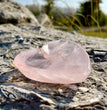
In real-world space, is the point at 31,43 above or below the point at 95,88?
above

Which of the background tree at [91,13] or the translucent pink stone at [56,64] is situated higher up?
the background tree at [91,13]

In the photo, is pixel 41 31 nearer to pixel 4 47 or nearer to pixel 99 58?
pixel 4 47

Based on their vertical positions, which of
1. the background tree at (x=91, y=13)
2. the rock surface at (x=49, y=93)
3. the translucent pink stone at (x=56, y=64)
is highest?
the background tree at (x=91, y=13)

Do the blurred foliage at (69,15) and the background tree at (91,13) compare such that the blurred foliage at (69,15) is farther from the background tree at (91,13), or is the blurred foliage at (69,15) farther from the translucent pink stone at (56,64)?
the translucent pink stone at (56,64)

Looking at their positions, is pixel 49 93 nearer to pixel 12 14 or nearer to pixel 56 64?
pixel 56 64

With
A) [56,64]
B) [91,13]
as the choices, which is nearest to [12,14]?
[91,13]

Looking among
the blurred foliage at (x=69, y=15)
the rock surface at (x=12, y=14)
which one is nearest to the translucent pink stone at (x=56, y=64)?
the rock surface at (x=12, y=14)

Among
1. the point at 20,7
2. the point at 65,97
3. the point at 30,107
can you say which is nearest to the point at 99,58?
the point at 65,97

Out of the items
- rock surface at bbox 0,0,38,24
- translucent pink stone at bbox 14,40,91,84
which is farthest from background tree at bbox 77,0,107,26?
translucent pink stone at bbox 14,40,91,84
